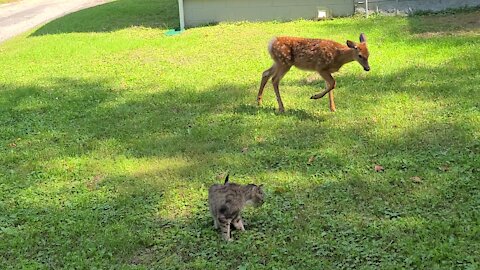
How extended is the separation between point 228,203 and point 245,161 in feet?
5.04

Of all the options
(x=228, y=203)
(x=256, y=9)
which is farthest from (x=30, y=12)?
(x=228, y=203)

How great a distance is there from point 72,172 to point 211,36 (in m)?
7.56

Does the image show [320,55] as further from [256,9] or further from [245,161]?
[256,9]

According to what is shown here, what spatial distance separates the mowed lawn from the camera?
4.23 metres

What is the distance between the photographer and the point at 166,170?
5.78 metres

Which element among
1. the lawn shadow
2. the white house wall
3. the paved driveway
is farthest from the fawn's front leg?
the paved driveway

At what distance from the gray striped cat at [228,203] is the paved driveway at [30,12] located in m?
14.5

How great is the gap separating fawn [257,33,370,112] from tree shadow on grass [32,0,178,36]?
837cm

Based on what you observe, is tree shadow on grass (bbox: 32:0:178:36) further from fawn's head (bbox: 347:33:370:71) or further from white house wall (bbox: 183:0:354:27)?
fawn's head (bbox: 347:33:370:71)

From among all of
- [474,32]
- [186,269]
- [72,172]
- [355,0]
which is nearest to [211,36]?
[355,0]

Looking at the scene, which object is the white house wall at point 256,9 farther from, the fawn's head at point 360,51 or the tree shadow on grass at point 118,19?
the fawn's head at point 360,51

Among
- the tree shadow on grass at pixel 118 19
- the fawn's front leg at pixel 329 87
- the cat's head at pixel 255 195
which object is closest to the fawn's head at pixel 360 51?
the fawn's front leg at pixel 329 87

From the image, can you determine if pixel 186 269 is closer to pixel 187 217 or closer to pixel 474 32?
pixel 187 217

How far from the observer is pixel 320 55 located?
277 inches
